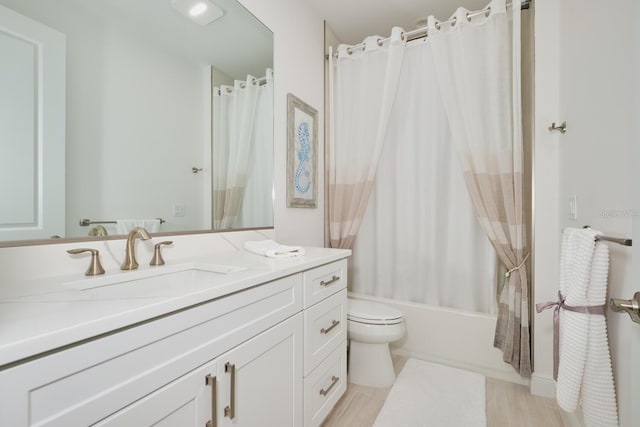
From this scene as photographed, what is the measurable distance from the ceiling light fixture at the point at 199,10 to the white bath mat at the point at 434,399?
2200 millimetres

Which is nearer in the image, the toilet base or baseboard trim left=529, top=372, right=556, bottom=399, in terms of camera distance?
baseboard trim left=529, top=372, right=556, bottom=399

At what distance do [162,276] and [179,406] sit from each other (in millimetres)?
498

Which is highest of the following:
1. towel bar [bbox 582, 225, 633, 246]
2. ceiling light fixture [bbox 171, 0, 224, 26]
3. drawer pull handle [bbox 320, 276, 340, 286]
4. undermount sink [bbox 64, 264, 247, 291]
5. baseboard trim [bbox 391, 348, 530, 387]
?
ceiling light fixture [bbox 171, 0, 224, 26]

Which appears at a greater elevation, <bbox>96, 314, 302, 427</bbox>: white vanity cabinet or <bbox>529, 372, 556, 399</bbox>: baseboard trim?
<bbox>96, 314, 302, 427</bbox>: white vanity cabinet

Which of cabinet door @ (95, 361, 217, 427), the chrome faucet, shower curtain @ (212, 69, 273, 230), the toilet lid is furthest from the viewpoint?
the toilet lid

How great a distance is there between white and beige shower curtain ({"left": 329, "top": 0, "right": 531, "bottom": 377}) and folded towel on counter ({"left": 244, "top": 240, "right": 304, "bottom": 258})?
955mm

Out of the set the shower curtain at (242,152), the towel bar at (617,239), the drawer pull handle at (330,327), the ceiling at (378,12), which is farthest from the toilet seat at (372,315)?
the ceiling at (378,12)

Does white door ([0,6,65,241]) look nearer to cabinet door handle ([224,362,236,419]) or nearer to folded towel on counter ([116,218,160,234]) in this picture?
folded towel on counter ([116,218,160,234])

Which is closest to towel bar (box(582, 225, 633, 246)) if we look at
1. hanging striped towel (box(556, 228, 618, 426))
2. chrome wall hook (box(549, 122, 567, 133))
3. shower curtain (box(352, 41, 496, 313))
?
hanging striped towel (box(556, 228, 618, 426))

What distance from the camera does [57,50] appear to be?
907 millimetres

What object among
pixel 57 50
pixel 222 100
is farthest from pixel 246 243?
pixel 57 50

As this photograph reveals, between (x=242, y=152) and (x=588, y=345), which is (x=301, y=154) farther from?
(x=588, y=345)

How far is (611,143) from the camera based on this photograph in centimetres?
100

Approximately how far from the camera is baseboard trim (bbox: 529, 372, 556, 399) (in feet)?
5.44
